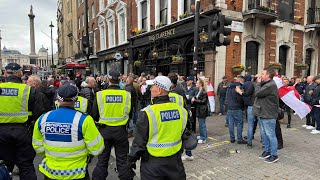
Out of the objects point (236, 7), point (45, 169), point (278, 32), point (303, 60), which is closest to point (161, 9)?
point (236, 7)

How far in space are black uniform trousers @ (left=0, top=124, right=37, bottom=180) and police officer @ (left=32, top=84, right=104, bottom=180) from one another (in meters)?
1.31

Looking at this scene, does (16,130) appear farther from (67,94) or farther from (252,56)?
(252,56)

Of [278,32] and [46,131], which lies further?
[278,32]

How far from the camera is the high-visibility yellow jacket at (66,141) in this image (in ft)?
8.54

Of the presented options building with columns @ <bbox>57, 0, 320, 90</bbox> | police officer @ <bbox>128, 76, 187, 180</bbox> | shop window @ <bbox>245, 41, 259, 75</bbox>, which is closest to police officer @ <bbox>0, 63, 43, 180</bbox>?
police officer @ <bbox>128, 76, 187, 180</bbox>

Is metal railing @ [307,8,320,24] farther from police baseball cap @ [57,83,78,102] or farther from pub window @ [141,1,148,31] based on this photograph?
police baseball cap @ [57,83,78,102]

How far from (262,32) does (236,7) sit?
2.16 metres

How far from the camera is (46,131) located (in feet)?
8.68

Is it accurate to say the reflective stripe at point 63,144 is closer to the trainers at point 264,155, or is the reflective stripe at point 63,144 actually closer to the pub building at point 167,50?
the trainers at point 264,155

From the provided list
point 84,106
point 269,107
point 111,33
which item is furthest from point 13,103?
point 111,33

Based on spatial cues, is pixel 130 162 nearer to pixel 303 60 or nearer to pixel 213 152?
pixel 213 152

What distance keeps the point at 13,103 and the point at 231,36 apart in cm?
1006

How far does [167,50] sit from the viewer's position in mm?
15156

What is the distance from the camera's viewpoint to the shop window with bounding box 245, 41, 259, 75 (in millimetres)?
12721
